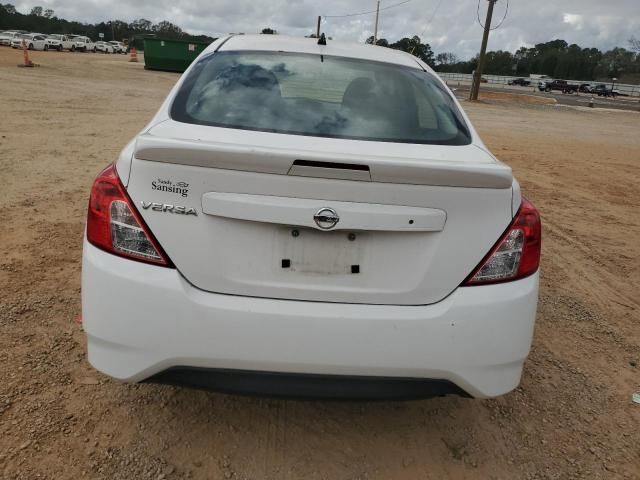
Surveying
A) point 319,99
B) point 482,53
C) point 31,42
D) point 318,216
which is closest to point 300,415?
point 318,216

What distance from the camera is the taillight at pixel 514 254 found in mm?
1981

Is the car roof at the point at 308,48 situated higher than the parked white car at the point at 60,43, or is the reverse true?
the parked white car at the point at 60,43

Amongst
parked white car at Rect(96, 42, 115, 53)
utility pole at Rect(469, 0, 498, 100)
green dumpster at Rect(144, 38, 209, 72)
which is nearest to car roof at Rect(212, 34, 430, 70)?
utility pole at Rect(469, 0, 498, 100)

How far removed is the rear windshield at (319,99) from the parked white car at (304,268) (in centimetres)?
25

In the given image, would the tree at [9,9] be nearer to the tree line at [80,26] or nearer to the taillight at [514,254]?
the tree line at [80,26]

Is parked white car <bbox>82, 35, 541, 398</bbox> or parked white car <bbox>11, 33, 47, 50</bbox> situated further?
parked white car <bbox>11, 33, 47, 50</bbox>

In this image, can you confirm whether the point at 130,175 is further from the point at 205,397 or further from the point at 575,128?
the point at 575,128

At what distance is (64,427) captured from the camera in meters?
2.35

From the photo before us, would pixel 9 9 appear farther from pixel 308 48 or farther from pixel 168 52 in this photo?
A: pixel 308 48

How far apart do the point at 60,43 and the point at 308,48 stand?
5805 centimetres

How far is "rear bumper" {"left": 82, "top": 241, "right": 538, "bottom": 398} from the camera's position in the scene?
1.88 meters

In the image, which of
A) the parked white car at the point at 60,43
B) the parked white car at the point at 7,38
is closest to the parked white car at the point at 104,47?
the parked white car at the point at 60,43

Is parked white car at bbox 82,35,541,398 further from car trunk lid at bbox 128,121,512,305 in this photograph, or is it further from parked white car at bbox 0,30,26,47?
parked white car at bbox 0,30,26,47

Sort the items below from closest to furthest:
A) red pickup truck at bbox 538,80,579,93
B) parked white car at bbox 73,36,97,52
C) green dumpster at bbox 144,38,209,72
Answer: green dumpster at bbox 144,38,209,72, parked white car at bbox 73,36,97,52, red pickup truck at bbox 538,80,579,93
